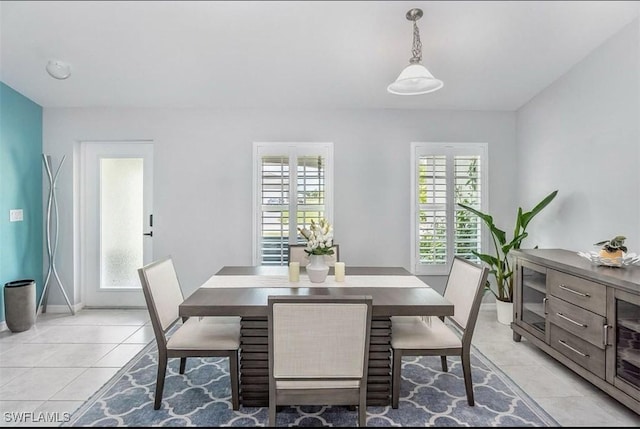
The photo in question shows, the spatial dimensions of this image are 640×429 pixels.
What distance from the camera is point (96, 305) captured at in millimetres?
4289

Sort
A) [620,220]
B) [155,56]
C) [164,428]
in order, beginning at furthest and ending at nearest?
[155,56], [620,220], [164,428]

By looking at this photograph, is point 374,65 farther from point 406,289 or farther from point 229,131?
point 406,289

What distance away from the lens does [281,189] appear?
412 centimetres

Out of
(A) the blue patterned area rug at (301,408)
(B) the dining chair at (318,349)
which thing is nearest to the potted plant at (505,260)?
(A) the blue patterned area rug at (301,408)

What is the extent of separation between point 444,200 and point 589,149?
1.43m

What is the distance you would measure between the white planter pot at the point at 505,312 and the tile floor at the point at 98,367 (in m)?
0.09

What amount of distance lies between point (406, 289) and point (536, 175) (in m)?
2.46

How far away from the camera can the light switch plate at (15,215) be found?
368 cm

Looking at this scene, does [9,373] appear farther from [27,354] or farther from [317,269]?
[317,269]

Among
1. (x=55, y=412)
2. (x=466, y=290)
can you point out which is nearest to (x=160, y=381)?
(x=55, y=412)

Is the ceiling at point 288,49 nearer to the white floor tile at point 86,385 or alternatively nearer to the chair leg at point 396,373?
the chair leg at point 396,373

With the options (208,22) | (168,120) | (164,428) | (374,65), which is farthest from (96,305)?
(374,65)

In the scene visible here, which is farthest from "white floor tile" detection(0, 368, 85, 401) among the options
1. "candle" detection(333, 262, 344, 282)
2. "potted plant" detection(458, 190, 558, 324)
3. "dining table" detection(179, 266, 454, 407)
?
"potted plant" detection(458, 190, 558, 324)

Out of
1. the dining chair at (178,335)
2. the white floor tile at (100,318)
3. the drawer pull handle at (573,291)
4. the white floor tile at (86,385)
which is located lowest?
the white floor tile at (86,385)
